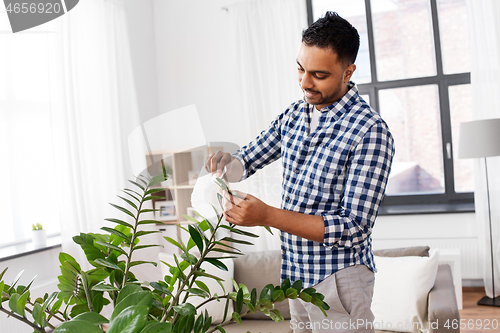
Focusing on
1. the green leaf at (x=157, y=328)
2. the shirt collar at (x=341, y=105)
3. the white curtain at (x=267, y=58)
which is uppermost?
the white curtain at (x=267, y=58)

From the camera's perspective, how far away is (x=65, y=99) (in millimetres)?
3160

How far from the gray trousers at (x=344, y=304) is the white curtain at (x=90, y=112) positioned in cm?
210

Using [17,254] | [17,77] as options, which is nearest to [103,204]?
[17,254]

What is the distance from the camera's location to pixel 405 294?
223 cm

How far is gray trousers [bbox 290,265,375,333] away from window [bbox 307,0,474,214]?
9.54 ft

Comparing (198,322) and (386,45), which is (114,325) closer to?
(198,322)

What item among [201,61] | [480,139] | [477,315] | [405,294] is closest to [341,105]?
[405,294]

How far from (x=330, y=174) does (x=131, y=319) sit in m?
0.80

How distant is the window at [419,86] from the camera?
398 centimetres

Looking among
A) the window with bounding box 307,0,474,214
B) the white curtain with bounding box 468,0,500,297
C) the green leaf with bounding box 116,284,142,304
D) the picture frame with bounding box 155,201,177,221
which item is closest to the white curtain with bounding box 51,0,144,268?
the window with bounding box 307,0,474,214

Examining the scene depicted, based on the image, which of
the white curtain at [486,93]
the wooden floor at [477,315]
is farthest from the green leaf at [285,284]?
the white curtain at [486,93]

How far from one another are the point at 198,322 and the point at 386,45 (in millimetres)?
4065

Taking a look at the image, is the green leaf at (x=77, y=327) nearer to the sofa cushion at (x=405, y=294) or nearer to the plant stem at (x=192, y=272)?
the plant stem at (x=192, y=272)

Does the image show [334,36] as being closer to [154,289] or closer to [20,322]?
[154,289]
